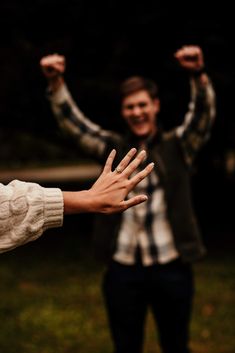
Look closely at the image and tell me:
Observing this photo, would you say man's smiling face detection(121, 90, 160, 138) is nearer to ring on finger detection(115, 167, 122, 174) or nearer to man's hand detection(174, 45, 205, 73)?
man's hand detection(174, 45, 205, 73)

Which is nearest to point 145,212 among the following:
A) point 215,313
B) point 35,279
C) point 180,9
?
point 215,313

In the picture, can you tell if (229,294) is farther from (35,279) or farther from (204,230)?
(204,230)

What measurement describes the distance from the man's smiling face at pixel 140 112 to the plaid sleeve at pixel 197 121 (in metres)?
0.22

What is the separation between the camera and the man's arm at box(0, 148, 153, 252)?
192 cm

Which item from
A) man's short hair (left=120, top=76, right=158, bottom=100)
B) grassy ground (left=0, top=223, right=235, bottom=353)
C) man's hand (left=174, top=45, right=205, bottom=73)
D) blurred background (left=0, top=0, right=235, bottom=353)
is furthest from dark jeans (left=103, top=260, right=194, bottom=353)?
blurred background (left=0, top=0, right=235, bottom=353)

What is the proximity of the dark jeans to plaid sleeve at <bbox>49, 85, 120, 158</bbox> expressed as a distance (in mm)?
749

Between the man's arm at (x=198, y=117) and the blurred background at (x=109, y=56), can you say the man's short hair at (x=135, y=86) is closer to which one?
the man's arm at (x=198, y=117)

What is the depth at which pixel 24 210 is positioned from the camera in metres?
1.92

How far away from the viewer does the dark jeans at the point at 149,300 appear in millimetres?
3510

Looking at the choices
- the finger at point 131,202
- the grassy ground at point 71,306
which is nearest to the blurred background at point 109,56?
the grassy ground at point 71,306

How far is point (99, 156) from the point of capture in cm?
384

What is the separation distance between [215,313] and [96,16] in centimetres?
570

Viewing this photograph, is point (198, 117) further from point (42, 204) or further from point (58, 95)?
point (42, 204)

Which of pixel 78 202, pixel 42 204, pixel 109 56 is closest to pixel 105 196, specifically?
pixel 78 202
